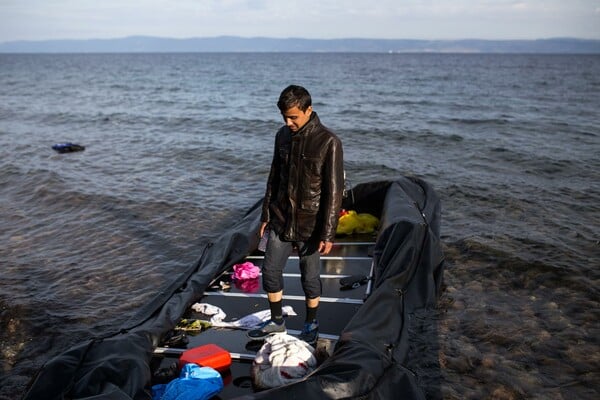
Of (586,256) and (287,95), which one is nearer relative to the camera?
(287,95)

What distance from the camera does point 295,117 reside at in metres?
4.70

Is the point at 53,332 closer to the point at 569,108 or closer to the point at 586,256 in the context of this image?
the point at 586,256

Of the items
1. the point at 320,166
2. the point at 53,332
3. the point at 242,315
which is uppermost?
the point at 320,166

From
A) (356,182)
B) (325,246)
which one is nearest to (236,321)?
(325,246)

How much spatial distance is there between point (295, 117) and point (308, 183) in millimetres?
708

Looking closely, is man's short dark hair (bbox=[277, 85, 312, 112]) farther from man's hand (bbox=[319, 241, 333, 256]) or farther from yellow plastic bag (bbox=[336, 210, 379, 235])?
yellow plastic bag (bbox=[336, 210, 379, 235])

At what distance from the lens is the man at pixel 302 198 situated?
4.83 meters

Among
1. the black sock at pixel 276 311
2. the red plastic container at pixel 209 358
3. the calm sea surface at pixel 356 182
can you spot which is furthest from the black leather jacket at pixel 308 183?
the calm sea surface at pixel 356 182

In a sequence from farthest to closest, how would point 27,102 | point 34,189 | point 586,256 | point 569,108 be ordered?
point 27,102, point 569,108, point 34,189, point 586,256

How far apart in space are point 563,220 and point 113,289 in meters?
10.1

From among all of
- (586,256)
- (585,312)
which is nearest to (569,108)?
(586,256)

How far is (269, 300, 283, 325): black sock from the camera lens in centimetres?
546

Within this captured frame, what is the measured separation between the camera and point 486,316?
7.49 m

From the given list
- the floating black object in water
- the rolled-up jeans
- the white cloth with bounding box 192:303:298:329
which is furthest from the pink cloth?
the floating black object in water
